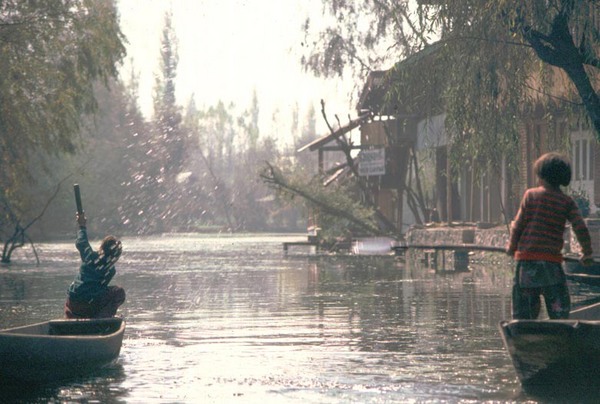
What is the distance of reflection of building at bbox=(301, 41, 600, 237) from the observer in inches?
912

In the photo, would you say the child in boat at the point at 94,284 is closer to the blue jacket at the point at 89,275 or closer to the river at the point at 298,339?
the blue jacket at the point at 89,275

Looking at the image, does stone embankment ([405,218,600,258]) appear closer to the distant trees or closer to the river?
the river

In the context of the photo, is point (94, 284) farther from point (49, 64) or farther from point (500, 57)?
point (49, 64)

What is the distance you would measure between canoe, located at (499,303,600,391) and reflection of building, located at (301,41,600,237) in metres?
12.3

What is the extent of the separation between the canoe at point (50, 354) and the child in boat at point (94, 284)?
1.28 m

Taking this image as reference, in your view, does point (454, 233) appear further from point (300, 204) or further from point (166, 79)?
point (166, 79)

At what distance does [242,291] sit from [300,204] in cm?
2379

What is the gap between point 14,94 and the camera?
29828 millimetres

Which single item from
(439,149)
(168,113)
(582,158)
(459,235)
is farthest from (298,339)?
(168,113)

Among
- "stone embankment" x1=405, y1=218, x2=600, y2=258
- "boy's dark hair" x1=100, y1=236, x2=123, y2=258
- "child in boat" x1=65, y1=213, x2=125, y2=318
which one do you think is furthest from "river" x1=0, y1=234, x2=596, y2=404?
"stone embankment" x1=405, y1=218, x2=600, y2=258

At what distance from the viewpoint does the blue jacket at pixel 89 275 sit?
1312 centimetres

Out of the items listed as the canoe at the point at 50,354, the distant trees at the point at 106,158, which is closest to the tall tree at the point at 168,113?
the distant trees at the point at 106,158

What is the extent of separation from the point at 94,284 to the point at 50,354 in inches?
97.8

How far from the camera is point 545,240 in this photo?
10.0m
